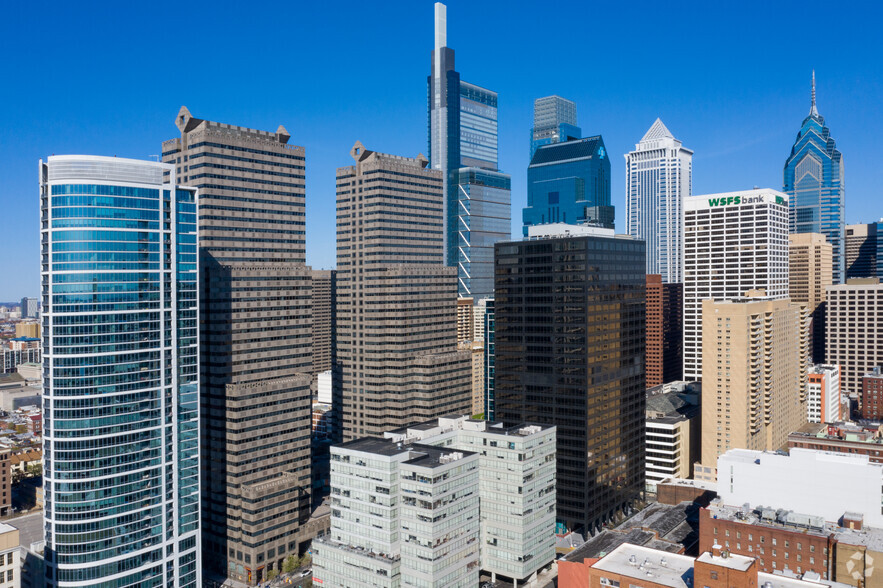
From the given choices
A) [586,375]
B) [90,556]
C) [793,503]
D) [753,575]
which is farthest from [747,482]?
[90,556]

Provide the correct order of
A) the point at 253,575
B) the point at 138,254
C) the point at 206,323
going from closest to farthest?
the point at 138,254 → the point at 253,575 → the point at 206,323

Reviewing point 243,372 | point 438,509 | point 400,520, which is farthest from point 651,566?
point 243,372

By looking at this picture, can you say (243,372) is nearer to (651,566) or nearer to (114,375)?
(114,375)

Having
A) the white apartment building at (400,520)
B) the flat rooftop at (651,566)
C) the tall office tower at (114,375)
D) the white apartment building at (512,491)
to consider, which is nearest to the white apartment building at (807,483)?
the white apartment building at (512,491)

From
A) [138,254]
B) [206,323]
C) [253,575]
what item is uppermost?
[138,254]

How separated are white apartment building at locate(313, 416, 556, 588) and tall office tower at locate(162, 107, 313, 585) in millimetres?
31508

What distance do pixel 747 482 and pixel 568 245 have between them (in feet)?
266

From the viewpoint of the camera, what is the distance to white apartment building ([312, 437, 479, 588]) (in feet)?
455

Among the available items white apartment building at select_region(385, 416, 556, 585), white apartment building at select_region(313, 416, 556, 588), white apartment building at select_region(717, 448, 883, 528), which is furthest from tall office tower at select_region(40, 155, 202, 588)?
white apartment building at select_region(717, 448, 883, 528)

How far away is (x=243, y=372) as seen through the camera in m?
185

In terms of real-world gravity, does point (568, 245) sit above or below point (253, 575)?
above

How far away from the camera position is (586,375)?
195 m

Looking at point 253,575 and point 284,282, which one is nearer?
point 253,575

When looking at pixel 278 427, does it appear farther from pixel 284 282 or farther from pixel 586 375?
pixel 586 375
